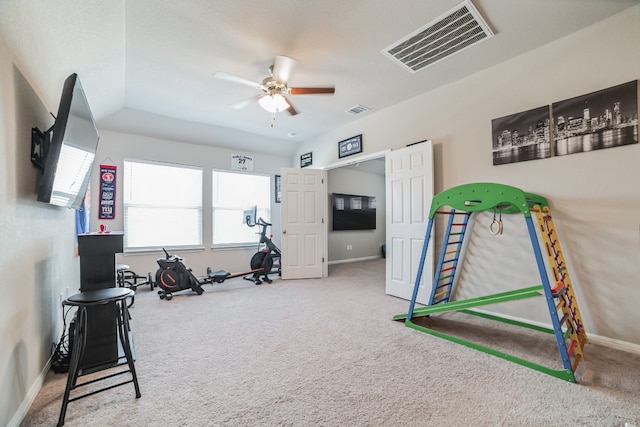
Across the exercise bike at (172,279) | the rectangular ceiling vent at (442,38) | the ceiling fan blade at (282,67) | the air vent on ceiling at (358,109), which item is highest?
the air vent on ceiling at (358,109)

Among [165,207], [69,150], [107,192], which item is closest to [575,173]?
[69,150]

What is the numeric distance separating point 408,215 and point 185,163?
4.06 m

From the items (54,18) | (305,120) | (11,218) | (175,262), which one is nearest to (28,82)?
(54,18)

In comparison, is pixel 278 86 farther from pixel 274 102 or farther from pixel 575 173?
pixel 575 173

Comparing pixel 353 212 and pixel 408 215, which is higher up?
pixel 353 212

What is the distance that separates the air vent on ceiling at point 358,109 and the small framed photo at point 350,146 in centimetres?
41

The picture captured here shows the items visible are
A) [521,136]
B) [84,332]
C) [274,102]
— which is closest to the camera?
[84,332]

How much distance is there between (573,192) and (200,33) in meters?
3.73

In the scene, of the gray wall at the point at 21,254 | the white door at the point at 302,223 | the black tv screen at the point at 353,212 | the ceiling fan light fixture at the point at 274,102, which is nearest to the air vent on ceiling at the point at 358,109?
the white door at the point at 302,223

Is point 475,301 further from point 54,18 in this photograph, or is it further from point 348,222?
point 348,222

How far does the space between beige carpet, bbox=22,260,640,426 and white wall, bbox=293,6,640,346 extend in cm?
43

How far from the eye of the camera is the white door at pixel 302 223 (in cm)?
499

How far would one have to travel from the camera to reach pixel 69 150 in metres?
1.75

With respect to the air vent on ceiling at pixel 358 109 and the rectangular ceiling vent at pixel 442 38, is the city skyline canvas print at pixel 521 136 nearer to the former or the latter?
the rectangular ceiling vent at pixel 442 38
